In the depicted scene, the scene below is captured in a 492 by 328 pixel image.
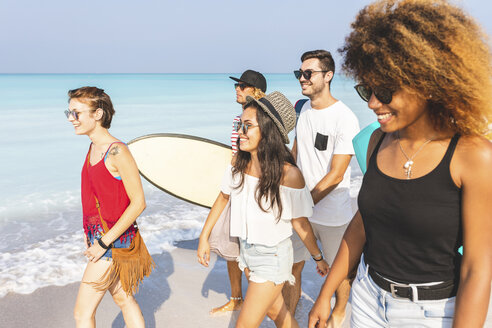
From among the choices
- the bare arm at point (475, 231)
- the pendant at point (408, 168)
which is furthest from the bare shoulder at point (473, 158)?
the pendant at point (408, 168)

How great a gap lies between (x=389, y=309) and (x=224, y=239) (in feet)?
4.79

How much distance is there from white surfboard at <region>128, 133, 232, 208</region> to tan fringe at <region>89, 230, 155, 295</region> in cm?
209

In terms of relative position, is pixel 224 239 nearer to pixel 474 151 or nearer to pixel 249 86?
pixel 474 151

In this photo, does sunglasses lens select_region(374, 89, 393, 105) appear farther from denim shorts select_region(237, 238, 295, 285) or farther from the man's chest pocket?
the man's chest pocket

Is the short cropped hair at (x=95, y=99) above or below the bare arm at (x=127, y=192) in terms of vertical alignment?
above

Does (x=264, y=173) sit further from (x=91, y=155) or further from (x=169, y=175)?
(x=169, y=175)

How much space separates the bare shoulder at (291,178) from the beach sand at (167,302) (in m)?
1.50

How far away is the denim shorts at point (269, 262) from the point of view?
2.50m

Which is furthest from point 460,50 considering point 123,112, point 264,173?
point 123,112

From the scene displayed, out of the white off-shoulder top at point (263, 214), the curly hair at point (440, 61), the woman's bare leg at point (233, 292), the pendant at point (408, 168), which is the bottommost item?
the woman's bare leg at point (233, 292)

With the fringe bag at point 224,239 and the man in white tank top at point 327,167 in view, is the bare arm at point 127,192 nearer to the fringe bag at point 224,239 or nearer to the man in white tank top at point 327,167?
the fringe bag at point 224,239

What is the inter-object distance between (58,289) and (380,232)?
139 inches

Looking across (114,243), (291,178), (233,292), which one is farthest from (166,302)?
(291,178)

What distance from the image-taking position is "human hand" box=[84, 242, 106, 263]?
2.57m
